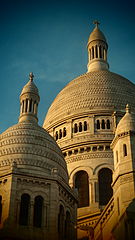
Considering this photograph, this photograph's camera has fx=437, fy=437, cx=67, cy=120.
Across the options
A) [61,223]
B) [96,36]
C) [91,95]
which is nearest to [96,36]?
[96,36]

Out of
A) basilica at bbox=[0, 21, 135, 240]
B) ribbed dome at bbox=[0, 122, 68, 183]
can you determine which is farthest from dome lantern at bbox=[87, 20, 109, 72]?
ribbed dome at bbox=[0, 122, 68, 183]

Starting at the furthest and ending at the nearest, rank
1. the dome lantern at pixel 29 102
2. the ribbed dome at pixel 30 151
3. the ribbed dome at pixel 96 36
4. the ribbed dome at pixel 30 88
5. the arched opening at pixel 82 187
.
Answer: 1. the ribbed dome at pixel 96 36
2. the arched opening at pixel 82 187
3. the ribbed dome at pixel 30 88
4. the dome lantern at pixel 29 102
5. the ribbed dome at pixel 30 151

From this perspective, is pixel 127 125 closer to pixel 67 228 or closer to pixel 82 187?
pixel 67 228

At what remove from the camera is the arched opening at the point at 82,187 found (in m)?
36.4

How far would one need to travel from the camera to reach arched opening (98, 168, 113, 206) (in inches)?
1425

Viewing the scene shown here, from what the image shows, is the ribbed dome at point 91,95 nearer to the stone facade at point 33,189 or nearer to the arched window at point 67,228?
the stone facade at point 33,189

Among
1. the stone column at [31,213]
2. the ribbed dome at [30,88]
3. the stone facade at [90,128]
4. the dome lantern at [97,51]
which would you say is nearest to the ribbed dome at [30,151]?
the stone column at [31,213]

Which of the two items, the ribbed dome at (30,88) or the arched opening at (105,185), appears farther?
the arched opening at (105,185)

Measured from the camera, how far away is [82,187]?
37344 millimetres

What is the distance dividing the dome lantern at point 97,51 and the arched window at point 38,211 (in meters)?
26.4

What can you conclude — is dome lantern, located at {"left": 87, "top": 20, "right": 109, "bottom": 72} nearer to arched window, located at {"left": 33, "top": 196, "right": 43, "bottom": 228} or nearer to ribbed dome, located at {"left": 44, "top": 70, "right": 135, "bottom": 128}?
ribbed dome, located at {"left": 44, "top": 70, "right": 135, "bottom": 128}

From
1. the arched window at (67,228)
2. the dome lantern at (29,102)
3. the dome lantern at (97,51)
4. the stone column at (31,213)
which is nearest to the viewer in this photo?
the stone column at (31,213)

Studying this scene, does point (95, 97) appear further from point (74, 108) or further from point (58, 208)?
point (58, 208)

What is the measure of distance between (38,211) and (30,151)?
13.6 ft
